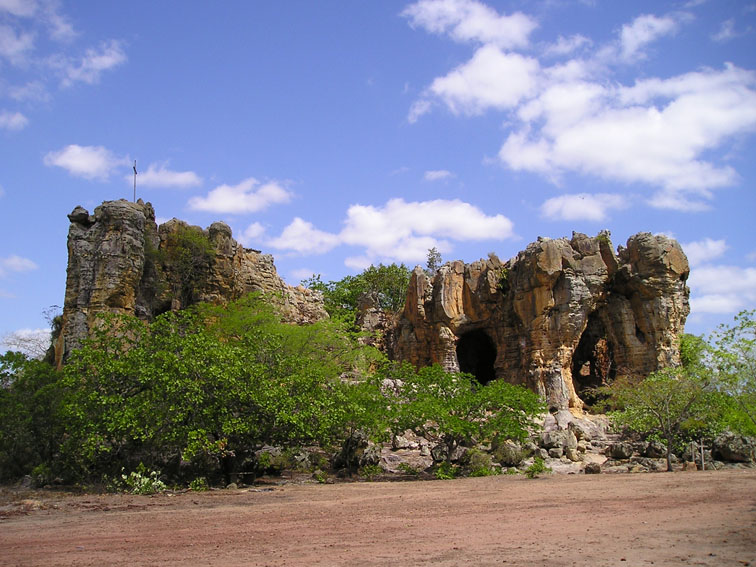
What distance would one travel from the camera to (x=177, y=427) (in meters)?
16.3

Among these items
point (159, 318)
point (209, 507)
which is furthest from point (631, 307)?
point (209, 507)

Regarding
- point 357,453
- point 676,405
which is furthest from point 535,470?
point 676,405

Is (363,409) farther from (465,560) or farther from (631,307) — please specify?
(631,307)

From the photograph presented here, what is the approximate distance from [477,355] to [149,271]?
23490mm

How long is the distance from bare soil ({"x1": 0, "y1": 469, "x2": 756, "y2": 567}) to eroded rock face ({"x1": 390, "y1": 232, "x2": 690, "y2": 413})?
18.7 metres

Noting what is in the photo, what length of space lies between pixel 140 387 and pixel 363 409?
20.0 feet

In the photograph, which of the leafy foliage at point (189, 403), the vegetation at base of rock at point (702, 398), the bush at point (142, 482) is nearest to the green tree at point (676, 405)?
the vegetation at base of rock at point (702, 398)

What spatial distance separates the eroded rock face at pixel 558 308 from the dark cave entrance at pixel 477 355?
519 cm

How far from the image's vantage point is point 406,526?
9867mm

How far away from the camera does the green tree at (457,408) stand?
19.5 m

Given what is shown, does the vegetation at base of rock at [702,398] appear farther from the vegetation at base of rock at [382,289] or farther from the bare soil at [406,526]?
the vegetation at base of rock at [382,289]

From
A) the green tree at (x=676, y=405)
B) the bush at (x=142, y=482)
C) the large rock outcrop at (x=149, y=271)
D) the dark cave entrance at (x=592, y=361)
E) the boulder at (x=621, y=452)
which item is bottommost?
the boulder at (x=621, y=452)

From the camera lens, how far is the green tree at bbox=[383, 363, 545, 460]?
19453mm

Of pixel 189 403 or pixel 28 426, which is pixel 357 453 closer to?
pixel 189 403
